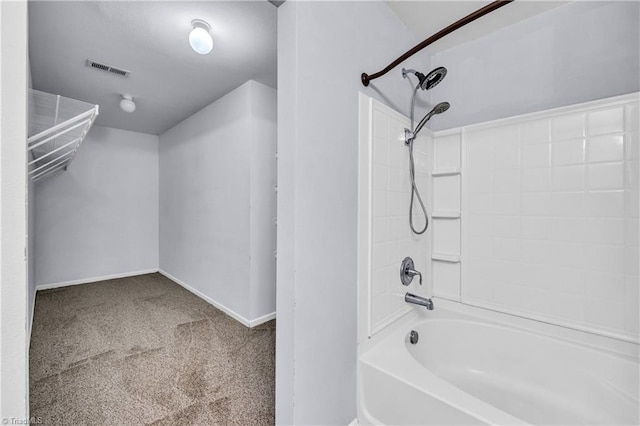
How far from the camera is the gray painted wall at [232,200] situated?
2.77 metres

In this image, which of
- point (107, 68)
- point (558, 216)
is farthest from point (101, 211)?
point (558, 216)

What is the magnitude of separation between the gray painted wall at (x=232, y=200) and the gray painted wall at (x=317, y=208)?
1.58 meters

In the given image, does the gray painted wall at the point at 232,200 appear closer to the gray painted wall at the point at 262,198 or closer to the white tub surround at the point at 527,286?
the gray painted wall at the point at 262,198

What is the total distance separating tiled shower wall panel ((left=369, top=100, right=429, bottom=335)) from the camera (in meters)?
1.51

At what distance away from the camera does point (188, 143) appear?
150 inches

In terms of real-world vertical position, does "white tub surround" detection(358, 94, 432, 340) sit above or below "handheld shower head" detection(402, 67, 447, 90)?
below

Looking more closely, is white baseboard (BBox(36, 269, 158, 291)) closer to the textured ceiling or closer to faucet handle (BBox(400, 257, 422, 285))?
the textured ceiling

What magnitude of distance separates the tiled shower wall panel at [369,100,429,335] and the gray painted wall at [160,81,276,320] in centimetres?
155

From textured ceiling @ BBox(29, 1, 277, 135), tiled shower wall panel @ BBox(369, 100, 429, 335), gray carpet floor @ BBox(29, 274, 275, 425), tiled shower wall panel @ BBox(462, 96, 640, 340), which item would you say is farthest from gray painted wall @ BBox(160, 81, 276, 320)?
tiled shower wall panel @ BBox(462, 96, 640, 340)

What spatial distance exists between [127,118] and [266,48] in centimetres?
279

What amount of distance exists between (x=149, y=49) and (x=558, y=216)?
3039 mm

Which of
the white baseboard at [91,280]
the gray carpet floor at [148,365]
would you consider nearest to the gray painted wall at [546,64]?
the gray carpet floor at [148,365]

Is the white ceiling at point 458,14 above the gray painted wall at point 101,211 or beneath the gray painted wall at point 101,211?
above

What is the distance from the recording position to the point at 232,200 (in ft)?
9.70
